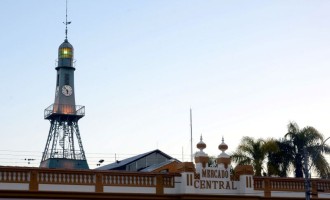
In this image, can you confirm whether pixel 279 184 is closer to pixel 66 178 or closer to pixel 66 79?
pixel 66 178

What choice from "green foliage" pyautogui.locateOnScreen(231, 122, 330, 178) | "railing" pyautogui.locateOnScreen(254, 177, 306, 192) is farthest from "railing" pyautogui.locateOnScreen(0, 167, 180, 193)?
"green foliage" pyautogui.locateOnScreen(231, 122, 330, 178)

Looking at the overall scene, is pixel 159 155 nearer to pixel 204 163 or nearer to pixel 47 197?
pixel 204 163

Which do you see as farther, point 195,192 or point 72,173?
point 195,192

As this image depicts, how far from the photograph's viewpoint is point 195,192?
96.5 ft

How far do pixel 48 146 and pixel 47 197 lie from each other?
44.3m

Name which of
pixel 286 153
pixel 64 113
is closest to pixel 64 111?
pixel 64 113

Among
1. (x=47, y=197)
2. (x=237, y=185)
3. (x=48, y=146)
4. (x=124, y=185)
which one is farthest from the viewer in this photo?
(x=48, y=146)

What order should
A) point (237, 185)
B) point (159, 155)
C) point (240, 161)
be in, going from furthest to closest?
point (159, 155) → point (240, 161) → point (237, 185)

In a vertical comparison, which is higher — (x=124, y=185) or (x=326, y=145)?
(x=326, y=145)

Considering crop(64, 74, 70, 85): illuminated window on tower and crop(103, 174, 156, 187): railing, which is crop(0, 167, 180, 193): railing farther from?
crop(64, 74, 70, 85): illuminated window on tower

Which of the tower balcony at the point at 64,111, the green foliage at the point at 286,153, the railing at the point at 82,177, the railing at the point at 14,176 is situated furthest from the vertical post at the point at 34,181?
Answer: the tower balcony at the point at 64,111

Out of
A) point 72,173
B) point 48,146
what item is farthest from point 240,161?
point 48,146

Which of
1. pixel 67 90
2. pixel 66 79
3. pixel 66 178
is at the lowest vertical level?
pixel 66 178

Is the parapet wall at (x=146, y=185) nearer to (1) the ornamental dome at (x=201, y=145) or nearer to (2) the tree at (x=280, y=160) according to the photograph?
(1) the ornamental dome at (x=201, y=145)
